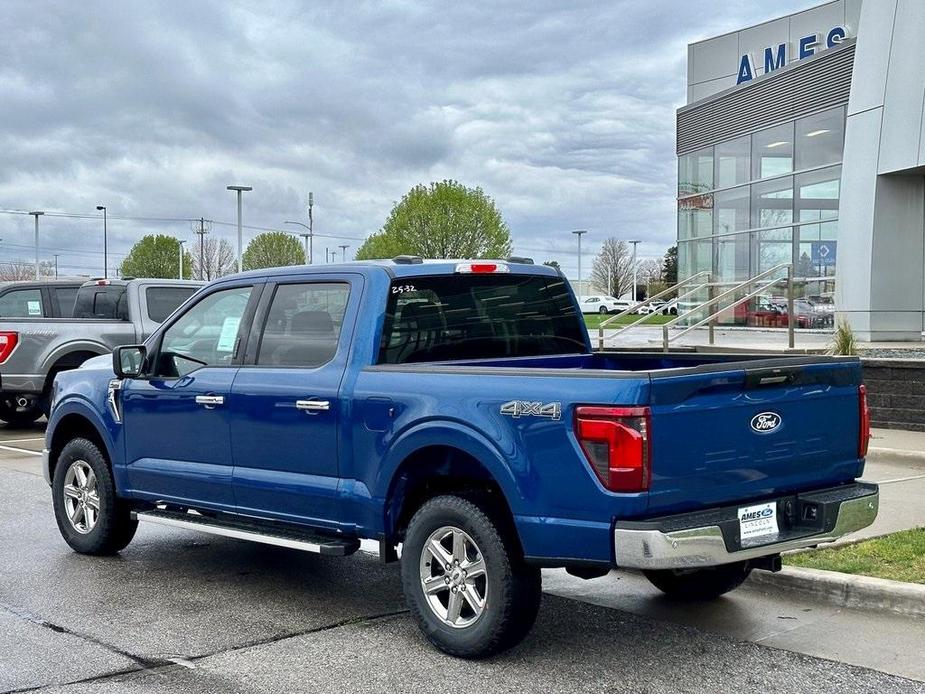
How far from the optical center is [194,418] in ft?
22.2

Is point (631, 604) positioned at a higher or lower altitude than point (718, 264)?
lower

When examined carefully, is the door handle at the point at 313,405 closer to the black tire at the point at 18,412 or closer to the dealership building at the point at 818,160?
the black tire at the point at 18,412

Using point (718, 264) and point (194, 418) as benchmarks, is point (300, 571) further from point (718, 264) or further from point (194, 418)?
point (718, 264)

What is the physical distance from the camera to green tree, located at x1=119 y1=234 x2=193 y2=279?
84.0m

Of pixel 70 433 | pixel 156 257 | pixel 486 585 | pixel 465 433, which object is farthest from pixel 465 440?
pixel 156 257

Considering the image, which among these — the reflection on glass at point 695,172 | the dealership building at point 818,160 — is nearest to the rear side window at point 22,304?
the dealership building at point 818,160

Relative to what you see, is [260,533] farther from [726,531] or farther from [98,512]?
[726,531]

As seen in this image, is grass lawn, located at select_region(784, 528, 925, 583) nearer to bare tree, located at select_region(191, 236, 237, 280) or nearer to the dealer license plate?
the dealer license plate

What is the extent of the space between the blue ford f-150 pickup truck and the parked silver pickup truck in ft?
26.4

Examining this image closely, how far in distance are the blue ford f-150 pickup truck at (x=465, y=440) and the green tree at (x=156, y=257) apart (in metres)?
79.1

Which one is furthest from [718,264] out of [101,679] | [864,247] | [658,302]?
[101,679]

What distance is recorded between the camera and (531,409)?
500 cm

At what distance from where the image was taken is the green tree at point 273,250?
75438mm

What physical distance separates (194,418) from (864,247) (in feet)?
58.6
